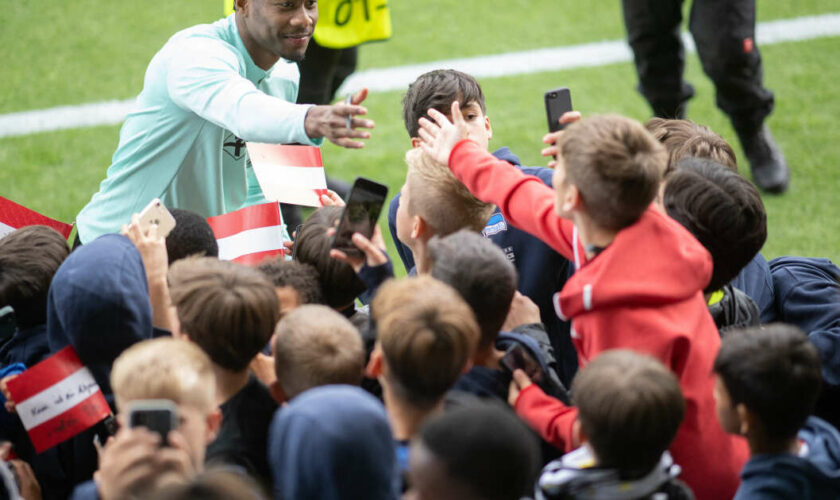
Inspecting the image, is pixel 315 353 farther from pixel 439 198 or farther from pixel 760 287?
pixel 760 287

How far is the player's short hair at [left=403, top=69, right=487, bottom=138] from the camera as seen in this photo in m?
3.50

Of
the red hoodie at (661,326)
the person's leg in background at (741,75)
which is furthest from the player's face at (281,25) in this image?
the person's leg in background at (741,75)

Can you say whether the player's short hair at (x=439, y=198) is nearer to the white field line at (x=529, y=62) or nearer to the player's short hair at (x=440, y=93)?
the player's short hair at (x=440, y=93)

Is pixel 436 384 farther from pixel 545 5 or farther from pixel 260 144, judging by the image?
pixel 545 5

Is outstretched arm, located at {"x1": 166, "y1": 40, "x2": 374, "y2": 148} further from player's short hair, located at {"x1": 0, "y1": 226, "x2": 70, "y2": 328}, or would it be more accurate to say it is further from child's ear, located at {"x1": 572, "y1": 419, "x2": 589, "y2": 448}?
child's ear, located at {"x1": 572, "y1": 419, "x2": 589, "y2": 448}

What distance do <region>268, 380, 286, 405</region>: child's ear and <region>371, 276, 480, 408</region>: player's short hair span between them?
1.18 feet

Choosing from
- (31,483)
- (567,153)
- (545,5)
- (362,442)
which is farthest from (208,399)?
(545,5)

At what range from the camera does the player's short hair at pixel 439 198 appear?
2918 mm

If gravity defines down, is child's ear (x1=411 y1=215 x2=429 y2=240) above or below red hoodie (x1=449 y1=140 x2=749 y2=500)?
above

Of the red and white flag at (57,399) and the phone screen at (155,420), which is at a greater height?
the phone screen at (155,420)

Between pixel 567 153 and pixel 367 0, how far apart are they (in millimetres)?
2912

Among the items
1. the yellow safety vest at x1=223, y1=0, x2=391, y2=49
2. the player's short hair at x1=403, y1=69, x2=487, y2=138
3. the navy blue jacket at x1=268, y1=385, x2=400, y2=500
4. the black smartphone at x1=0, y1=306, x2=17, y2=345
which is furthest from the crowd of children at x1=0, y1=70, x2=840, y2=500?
the yellow safety vest at x1=223, y1=0, x2=391, y2=49

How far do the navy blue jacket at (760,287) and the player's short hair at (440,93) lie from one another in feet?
3.58

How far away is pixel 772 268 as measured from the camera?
3.27 m
